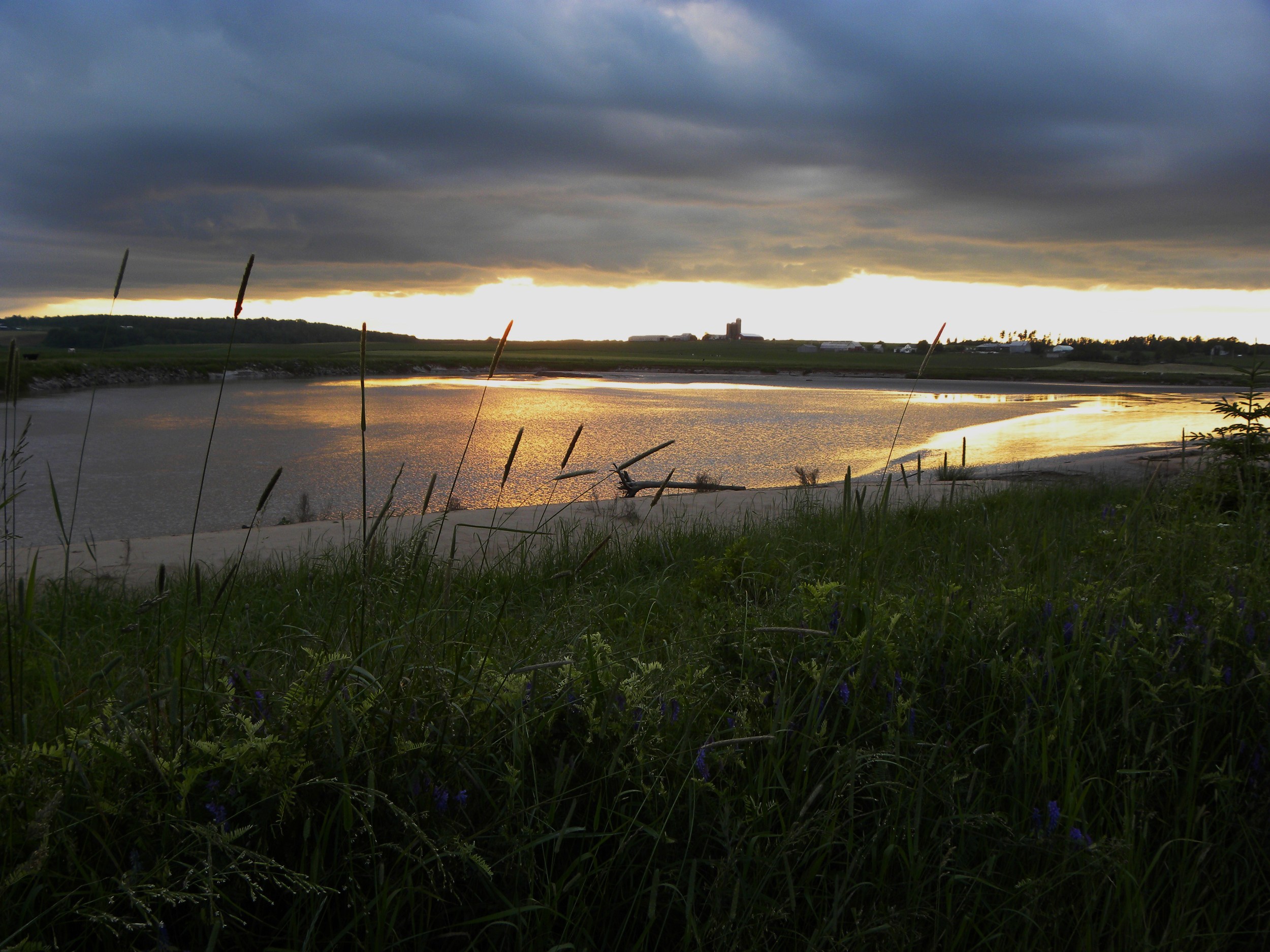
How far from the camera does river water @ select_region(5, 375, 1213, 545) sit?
9375 millimetres

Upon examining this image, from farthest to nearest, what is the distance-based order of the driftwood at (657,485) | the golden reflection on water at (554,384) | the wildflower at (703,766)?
the golden reflection on water at (554,384)
the driftwood at (657,485)
the wildflower at (703,766)

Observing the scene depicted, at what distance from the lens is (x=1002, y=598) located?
2729 millimetres

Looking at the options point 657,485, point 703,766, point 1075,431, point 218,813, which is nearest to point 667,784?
point 703,766

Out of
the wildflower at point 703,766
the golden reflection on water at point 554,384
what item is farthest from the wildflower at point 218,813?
the golden reflection on water at point 554,384

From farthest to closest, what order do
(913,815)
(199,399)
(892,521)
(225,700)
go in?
1. (199,399)
2. (892,521)
3. (913,815)
4. (225,700)

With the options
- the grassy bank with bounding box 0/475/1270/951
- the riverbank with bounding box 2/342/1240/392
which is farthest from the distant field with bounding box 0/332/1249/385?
the grassy bank with bounding box 0/475/1270/951

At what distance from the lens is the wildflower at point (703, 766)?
6.09 ft

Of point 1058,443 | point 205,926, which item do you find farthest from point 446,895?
point 1058,443

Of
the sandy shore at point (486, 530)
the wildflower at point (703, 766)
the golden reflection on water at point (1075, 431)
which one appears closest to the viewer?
the wildflower at point (703, 766)

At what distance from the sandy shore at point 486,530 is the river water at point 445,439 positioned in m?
0.63

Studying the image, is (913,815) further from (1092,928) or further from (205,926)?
(205,926)

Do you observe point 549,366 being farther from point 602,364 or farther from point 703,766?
point 703,766

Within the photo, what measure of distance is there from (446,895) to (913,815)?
3.57 feet

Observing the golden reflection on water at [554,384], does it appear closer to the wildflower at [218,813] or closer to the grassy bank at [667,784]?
the grassy bank at [667,784]
